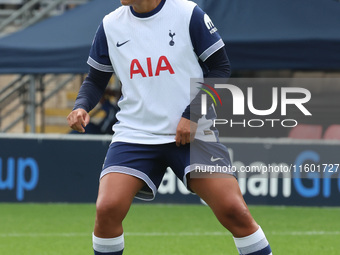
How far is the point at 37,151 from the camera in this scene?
34.1 feet

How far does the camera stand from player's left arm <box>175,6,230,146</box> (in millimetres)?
4312

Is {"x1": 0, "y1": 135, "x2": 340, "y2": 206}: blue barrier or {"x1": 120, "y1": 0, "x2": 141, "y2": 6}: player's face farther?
{"x1": 0, "y1": 135, "x2": 340, "y2": 206}: blue barrier

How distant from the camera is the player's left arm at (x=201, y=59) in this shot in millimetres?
4312

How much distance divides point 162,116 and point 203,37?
46cm

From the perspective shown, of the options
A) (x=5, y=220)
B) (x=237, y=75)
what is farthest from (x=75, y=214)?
(x=237, y=75)

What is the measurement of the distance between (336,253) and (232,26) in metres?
3.58

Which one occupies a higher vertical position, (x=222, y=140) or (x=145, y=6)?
(x=145, y=6)

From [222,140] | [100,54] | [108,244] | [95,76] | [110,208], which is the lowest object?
[222,140]

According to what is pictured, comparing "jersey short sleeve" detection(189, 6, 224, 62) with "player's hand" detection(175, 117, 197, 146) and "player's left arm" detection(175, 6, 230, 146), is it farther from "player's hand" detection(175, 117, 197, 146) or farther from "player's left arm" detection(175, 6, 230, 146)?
"player's hand" detection(175, 117, 197, 146)

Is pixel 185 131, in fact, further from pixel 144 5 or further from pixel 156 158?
pixel 144 5

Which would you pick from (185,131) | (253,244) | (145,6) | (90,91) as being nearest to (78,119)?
(90,91)

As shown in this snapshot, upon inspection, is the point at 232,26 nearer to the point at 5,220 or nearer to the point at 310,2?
the point at 310,2

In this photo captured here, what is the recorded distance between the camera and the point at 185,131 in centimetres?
429

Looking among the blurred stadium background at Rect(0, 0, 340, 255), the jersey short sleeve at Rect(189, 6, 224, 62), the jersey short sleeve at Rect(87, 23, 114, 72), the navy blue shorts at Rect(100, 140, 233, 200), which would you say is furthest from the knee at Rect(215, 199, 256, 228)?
the blurred stadium background at Rect(0, 0, 340, 255)
